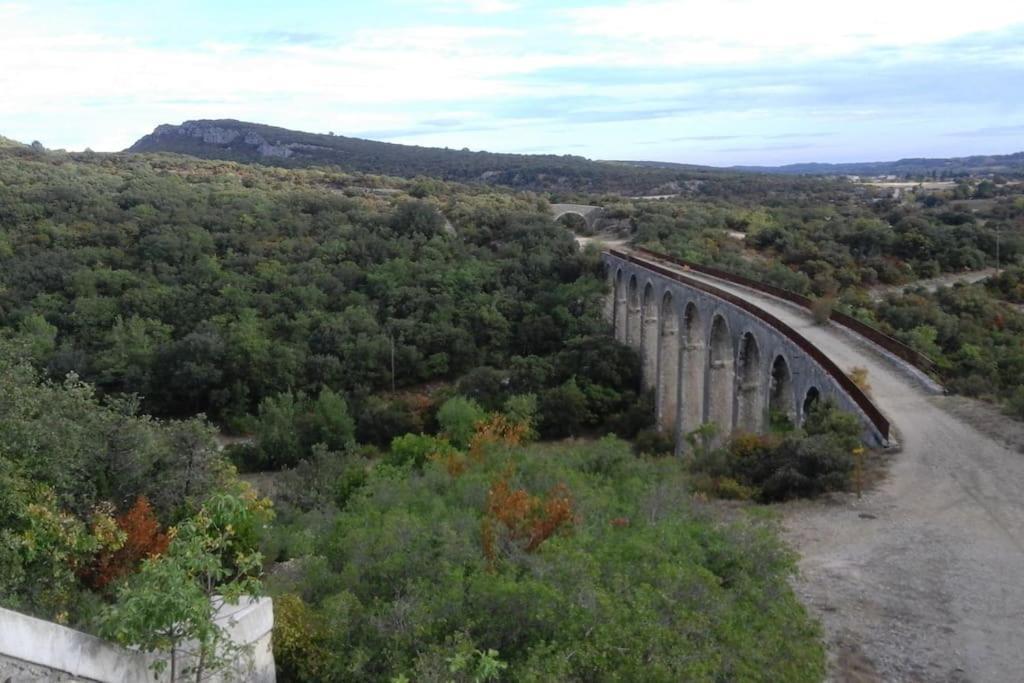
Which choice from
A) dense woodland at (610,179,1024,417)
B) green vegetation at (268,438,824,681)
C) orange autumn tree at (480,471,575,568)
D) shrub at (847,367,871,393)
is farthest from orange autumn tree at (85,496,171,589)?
dense woodland at (610,179,1024,417)

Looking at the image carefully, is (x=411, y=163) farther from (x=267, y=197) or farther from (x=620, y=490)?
(x=620, y=490)

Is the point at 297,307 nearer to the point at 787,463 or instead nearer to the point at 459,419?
the point at 459,419

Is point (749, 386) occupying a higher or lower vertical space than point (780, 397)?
lower

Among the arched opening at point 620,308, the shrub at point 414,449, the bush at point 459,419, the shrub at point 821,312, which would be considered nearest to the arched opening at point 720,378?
the shrub at point 821,312

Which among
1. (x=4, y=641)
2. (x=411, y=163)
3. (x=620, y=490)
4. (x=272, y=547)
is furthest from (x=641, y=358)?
(x=411, y=163)

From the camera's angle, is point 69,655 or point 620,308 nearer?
point 69,655

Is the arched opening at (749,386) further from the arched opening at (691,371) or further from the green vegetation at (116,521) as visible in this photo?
the green vegetation at (116,521)

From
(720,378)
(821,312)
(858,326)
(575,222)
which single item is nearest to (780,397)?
(858,326)
